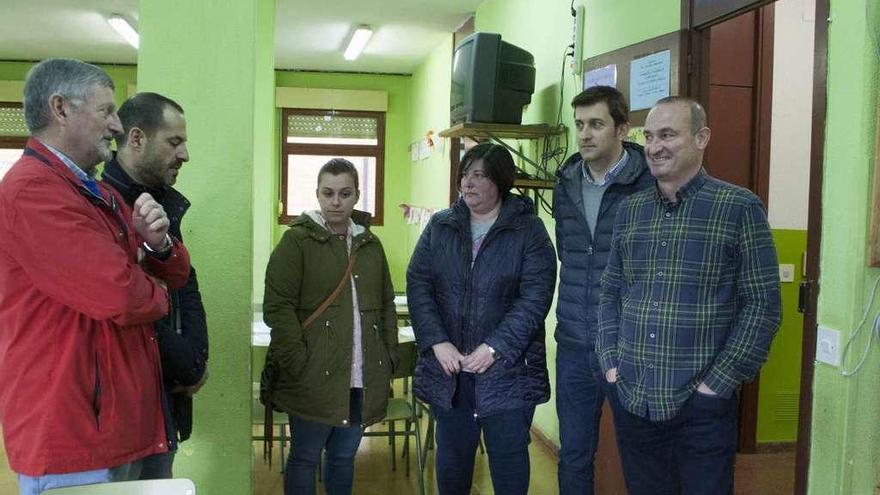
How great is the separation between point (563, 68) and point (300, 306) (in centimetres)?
243

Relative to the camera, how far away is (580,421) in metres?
2.64

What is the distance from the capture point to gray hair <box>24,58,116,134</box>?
5.06 ft

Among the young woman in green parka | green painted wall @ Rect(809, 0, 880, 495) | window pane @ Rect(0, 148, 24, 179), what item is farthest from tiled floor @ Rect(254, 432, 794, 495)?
window pane @ Rect(0, 148, 24, 179)

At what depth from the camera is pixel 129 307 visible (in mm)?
1514

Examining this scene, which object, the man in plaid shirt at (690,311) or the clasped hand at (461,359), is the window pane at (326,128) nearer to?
the clasped hand at (461,359)

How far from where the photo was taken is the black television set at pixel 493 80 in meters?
4.33

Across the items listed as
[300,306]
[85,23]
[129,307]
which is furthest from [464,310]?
[85,23]

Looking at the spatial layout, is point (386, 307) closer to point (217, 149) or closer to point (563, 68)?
point (217, 149)

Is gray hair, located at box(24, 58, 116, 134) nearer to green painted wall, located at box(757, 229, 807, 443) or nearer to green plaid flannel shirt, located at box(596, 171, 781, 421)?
green plaid flannel shirt, located at box(596, 171, 781, 421)

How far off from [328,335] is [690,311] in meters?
1.14

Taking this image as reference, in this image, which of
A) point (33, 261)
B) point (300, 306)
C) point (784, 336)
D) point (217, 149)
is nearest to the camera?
point (33, 261)

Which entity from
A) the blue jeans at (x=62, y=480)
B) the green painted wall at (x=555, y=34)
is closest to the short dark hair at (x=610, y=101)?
the green painted wall at (x=555, y=34)

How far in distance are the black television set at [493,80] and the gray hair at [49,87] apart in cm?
294

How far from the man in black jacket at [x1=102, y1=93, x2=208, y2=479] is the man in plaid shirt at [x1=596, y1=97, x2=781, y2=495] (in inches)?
45.8
